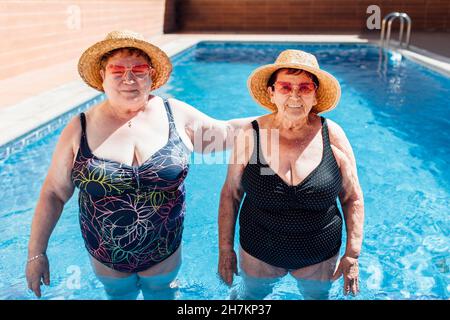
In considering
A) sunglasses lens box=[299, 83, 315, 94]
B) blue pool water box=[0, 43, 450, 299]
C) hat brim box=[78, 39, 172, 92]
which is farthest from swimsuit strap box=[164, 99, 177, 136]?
blue pool water box=[0, 43, 450, 299]

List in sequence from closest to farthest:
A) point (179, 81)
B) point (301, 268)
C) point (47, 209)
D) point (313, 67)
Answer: point (313, 67), point (47, 209), point (301, 268), point (179, 81)

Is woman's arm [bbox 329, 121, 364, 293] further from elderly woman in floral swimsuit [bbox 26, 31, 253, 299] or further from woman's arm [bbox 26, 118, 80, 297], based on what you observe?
woman's arm [bbox 26, 118, 80, 297]

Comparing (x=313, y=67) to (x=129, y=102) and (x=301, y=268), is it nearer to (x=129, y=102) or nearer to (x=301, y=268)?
(x=129, y=102)

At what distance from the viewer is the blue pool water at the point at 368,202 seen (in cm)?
294

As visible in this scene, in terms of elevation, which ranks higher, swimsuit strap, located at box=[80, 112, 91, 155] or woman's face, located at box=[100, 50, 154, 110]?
woman's face, located at box=[100, 50, 154, 110]

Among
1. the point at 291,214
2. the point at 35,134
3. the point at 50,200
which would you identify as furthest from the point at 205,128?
the point at 35,134

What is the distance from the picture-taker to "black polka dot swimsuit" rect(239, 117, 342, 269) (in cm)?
185

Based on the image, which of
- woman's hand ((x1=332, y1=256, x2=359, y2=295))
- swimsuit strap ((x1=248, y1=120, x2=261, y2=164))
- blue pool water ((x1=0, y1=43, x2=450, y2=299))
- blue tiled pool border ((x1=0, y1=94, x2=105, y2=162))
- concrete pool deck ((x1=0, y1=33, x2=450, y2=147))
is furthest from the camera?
concrete pool deck ((x1=0, y1=33, x2=450, y2=147))

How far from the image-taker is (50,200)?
76.5 inches

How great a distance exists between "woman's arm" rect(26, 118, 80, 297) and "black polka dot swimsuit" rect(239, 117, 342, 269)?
29.5 inches

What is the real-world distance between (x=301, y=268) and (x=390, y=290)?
120cm

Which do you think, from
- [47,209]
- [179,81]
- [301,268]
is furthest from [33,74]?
[301,268]

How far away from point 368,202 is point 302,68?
2.69m
